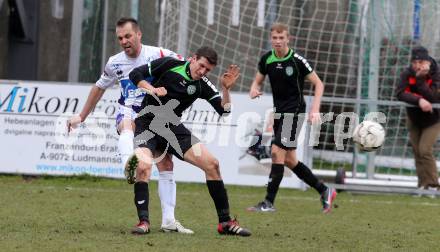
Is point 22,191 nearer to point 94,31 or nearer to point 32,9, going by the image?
point 94,31

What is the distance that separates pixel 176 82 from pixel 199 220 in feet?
5.59

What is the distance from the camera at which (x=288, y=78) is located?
10070 mm

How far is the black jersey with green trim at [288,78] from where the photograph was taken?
1002 cm

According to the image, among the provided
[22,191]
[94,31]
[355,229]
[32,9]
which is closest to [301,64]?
[355,229]

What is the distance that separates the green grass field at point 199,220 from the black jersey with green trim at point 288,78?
3.58 ft

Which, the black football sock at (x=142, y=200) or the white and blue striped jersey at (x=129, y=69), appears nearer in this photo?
the black football sock at (x=142, y=200)

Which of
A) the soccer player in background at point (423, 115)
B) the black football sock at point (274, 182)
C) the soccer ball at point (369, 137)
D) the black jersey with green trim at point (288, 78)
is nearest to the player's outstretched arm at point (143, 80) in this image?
the black jersey with green trim at point (288, 78)

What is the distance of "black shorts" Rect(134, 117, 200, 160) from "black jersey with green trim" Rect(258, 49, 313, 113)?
8.20 feet

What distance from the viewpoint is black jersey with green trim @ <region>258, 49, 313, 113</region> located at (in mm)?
10023

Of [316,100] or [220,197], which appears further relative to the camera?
[316,100]

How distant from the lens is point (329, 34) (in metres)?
13.9

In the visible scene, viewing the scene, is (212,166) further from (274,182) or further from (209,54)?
(274,182)

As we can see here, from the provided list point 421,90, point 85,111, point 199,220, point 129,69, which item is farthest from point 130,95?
point 421,90

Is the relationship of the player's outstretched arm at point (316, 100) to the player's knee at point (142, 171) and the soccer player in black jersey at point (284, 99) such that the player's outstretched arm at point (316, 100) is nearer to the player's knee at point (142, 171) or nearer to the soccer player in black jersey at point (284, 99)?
the soccer player in black jersey at point (284, 99)
